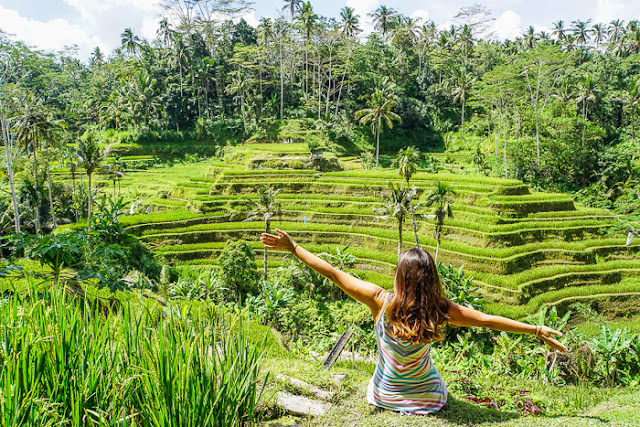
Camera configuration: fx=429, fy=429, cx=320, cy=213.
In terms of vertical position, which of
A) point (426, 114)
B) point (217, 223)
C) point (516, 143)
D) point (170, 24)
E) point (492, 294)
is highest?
point (170, 24)

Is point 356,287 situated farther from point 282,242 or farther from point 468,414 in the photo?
point 468,414

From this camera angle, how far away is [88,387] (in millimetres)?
2232

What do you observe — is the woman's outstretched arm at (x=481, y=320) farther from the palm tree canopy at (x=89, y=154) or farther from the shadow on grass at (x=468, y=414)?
the palm tree canopy at (x=89, y=154)

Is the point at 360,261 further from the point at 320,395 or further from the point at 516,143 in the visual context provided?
the point at 516,143

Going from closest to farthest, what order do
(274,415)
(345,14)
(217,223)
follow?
1. (274,415)
2. (217,223)
3. (345,14)

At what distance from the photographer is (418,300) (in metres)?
2.48

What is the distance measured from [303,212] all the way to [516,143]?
21.2 m

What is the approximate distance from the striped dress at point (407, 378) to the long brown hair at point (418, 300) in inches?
6.4

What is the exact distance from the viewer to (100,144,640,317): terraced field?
19.6 m

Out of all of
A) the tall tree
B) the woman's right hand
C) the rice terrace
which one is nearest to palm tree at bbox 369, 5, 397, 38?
the rice terrace

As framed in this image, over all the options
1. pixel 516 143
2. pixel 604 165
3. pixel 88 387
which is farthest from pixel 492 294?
pixel 604 165

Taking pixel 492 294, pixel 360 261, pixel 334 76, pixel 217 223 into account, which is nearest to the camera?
pixel 492 294

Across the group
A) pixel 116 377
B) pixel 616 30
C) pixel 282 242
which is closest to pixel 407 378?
pixel 282 242

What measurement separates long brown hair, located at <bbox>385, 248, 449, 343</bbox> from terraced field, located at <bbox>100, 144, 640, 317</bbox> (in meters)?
16.5
